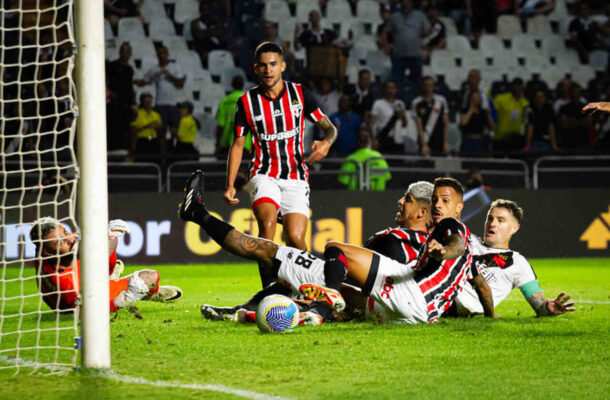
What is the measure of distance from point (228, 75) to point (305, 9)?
2.29 metres

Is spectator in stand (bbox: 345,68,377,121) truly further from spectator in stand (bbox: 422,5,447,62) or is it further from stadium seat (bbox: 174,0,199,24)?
stadium seat (bbox: 174,0,199,24)

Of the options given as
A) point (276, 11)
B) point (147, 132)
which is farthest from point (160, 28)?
point (147, 132)

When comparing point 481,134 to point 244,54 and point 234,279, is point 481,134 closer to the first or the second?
point 244,54

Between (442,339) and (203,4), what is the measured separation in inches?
448

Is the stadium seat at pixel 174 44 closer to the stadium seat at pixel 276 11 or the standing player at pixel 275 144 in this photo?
the stadium seat at pixel 276 11

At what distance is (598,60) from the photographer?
17.1 meters

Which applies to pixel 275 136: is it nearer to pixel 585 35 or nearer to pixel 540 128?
pixel 540 128

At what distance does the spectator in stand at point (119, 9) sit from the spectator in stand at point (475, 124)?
6.03m

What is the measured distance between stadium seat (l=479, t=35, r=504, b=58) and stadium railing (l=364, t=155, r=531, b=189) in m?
4.16

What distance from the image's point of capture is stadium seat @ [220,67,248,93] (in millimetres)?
14828

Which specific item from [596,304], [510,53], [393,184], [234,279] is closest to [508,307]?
[596,304]

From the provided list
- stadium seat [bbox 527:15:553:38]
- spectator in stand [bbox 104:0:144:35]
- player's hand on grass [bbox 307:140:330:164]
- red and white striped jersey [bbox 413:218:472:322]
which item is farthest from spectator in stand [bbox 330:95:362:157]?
red and white striped jersey [bbox 413:218:472:322]

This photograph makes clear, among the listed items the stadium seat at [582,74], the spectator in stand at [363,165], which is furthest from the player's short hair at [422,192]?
the stadium seat at [582,74]

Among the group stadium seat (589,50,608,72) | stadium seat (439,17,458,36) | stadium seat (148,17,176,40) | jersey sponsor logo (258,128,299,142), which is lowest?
jersey sponsor logo (258,128,299,142)
